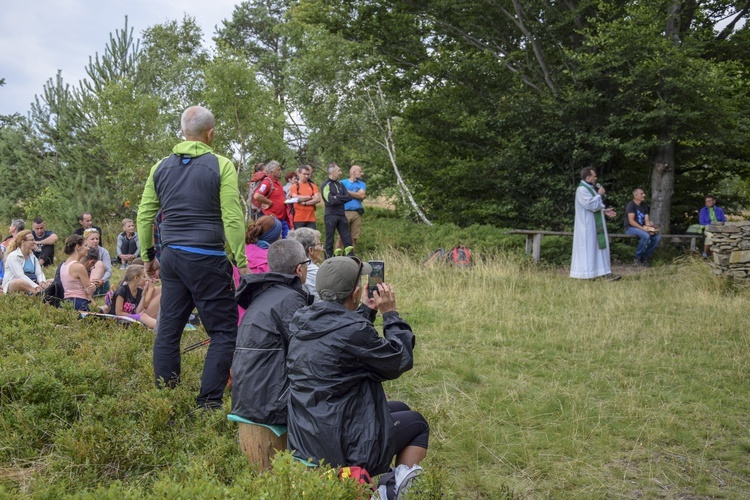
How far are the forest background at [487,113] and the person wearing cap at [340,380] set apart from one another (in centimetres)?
1179

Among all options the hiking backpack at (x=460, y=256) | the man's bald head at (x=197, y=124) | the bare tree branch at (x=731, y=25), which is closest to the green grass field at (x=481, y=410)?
the man's bald head at (x=197, y=124)

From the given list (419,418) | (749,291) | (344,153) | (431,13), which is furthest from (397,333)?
(344,153)

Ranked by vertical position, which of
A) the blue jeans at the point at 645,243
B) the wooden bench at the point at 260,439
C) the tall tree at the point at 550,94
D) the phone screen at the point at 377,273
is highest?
the tall tree at the point at 550,94

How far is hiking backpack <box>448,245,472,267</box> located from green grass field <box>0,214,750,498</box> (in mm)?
3497

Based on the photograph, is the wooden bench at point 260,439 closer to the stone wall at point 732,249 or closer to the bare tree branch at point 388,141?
the stone wall at point 732,249

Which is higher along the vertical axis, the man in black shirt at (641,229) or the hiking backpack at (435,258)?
the man in black shirt at (641,229)

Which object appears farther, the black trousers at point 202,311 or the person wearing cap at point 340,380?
the black trousers at point 202,311

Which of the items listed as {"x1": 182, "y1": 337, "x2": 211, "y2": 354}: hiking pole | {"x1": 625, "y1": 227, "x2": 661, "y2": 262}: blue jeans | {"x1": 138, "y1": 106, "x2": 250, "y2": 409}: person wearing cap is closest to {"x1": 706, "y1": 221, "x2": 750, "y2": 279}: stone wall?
{"x1": 625, "y1": 227, "x2": 661, "y2": 262}: blue jeans

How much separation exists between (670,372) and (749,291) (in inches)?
182

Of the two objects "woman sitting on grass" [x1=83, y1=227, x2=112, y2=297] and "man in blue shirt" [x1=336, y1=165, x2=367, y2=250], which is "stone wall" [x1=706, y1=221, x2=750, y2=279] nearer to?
"man in blue shirt" [x1=336, y1=165, x2=367, y2=250]

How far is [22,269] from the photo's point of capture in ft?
32.5

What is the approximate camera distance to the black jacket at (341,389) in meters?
3.11

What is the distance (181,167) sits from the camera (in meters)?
4.80

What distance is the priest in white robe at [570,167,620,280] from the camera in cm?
1160
